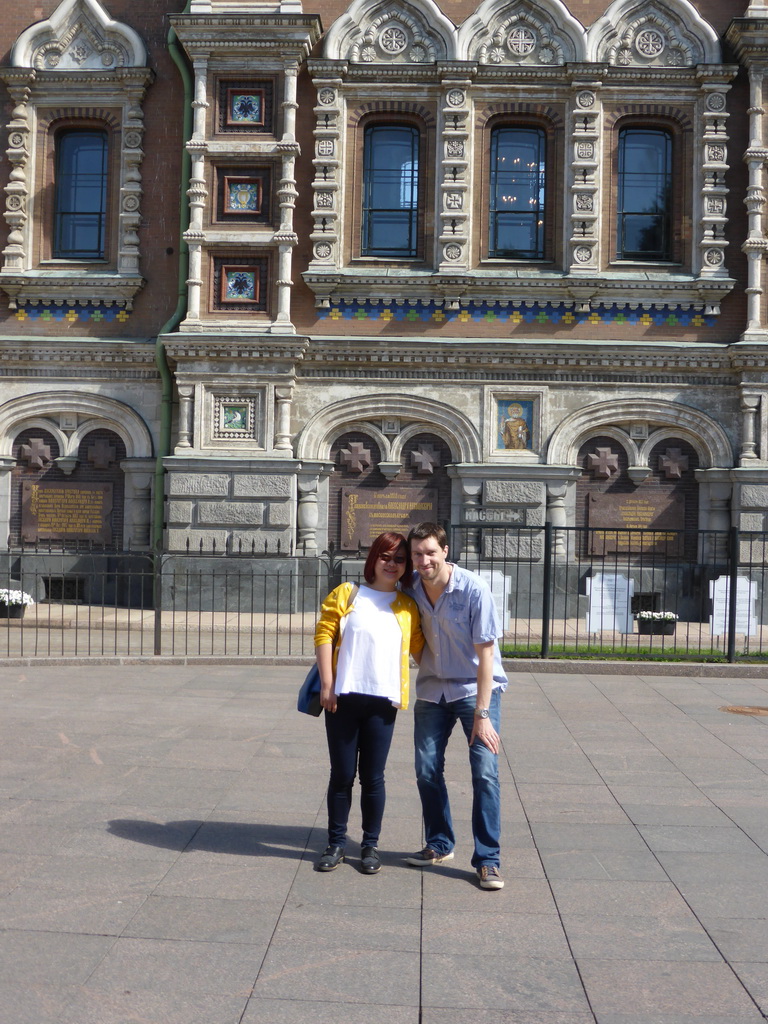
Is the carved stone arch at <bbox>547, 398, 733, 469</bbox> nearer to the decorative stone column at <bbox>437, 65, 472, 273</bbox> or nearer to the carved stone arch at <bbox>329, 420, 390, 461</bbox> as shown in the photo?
the carved stone arch at <bbox>329, 420, 390, 461</bbox>

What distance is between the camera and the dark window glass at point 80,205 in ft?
64.0

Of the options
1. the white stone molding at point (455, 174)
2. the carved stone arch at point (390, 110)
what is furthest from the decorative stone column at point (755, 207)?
the carved stone arch at point (390, 110)

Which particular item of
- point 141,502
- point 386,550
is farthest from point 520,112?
point 386,550

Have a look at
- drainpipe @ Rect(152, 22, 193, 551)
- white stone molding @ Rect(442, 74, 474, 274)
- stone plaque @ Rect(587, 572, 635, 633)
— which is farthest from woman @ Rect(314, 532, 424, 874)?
white stone molding @ Rect(442, 74, 474, 274)

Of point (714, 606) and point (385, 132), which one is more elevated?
point (385, 132)

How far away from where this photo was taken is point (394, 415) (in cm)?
1862

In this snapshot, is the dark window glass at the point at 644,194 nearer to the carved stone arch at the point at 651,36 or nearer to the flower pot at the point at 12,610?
the carved stone arch at the point at 651,36

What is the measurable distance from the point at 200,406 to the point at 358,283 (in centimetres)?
357

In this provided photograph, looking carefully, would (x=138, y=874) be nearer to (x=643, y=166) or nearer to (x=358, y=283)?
(x=358, y=283)

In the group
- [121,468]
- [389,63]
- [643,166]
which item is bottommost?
[121,468]

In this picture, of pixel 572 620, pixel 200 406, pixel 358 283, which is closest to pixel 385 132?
pixel 358 283

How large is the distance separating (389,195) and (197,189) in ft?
11.5

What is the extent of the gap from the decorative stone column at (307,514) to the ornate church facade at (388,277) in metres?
0.09

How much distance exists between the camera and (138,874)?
4.95 meters
